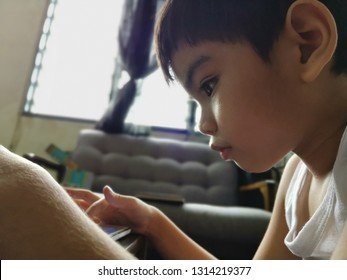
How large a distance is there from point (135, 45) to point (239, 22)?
6.74 feet

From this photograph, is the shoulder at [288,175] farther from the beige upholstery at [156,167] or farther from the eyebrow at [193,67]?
the beige upholstery at [156,167]

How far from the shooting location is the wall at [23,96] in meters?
2.08

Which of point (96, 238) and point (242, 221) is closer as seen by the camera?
point (96, 238)

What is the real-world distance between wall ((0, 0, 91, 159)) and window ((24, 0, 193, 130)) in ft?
0.44

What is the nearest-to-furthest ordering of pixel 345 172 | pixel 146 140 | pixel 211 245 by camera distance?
pixel 345 172 → pixel 211 245 → pixel 146 140

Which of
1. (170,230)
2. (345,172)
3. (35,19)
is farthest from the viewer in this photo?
(35,19)

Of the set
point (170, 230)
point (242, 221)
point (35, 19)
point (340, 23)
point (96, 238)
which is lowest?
point (242, 221)

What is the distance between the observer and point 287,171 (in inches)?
25.7

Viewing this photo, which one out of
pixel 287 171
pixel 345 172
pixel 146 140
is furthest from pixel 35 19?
pixel 345 172

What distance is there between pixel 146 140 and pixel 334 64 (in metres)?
1.69

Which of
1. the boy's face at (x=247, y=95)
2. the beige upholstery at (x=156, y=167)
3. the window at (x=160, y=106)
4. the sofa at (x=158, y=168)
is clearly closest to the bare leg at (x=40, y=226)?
the boy's face at (x=247, y=95)

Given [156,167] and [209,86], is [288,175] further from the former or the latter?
[156,167]

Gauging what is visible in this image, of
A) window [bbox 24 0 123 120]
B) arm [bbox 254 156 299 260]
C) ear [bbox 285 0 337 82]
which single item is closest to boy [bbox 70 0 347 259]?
ear [bbox 285 0 337 82]

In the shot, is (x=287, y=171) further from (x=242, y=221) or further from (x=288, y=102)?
(x=242, y=221)
